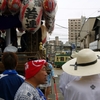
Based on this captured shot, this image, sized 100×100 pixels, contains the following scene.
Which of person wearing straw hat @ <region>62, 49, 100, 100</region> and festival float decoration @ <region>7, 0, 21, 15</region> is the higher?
festival float decoration @ <region>7, 0, 21, 15</region>

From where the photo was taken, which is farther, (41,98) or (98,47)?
(98,47)

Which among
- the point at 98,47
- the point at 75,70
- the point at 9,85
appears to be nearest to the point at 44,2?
the point at 9,85

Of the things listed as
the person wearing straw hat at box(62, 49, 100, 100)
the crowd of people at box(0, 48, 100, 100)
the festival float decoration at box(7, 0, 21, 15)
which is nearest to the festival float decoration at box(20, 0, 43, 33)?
the festival float decoration at box(7, 0, 21, 15)

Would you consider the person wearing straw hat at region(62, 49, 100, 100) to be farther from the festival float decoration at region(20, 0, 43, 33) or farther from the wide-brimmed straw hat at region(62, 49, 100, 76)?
the festival float decoration at region(20, 0, 43, 33)

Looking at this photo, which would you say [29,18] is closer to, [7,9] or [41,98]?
[7,9]

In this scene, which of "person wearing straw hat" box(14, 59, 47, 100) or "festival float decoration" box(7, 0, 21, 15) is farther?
"festival float decoration" box(7, 0, 21, 15)

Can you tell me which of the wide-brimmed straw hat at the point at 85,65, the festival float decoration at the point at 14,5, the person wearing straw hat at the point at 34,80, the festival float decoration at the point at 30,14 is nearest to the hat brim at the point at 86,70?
the wide-brimmed straw hat at the point at 85,65

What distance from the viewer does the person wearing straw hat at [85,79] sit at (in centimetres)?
241

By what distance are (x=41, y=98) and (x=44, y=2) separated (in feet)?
12.6

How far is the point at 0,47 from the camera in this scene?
730 centimetres

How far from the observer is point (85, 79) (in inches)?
100

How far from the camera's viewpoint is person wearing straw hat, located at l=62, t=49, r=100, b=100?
2406 millimetres

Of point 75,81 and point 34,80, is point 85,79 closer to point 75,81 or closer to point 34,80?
point 75,81

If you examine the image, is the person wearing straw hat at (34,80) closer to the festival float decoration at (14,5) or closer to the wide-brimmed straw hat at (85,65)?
the wide-brimmed straw hat at (85,65)
